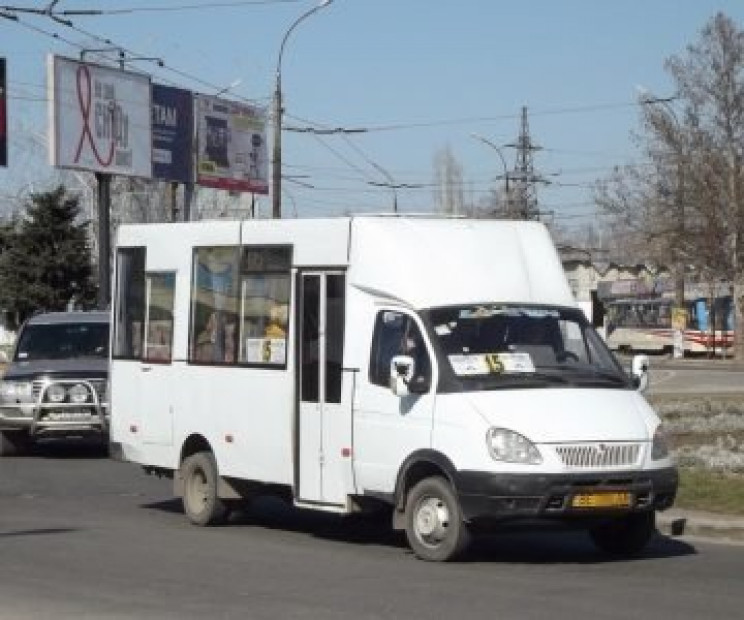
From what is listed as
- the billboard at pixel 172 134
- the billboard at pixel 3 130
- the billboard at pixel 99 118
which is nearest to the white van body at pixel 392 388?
the billboard at pixel 3 130

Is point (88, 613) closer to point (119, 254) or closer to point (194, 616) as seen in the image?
point (194, 616)

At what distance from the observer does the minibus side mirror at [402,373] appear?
1194 centimetres

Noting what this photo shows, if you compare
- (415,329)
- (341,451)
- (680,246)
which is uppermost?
(680,246)

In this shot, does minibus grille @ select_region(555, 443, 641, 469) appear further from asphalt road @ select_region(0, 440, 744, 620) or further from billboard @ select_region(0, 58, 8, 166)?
billboard @ select_region(0, 58, 8, 166)

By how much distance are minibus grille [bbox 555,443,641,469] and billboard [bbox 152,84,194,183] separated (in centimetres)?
3467

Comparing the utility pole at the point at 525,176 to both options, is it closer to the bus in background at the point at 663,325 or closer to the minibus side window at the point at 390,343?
the bus in background at the point at 663,325

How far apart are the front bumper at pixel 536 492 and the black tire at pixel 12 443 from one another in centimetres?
1307

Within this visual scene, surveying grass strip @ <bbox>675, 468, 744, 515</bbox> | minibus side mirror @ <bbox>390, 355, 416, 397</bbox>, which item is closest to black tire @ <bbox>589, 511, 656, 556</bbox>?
minibus side mirror @ <bbox>390, 355, 416, 397</bbox>

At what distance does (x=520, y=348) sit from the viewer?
12250 millimetres

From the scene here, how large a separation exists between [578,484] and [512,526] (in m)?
0.94

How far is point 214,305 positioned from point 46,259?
42.4 metres

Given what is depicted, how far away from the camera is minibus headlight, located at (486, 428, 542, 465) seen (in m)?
11.3

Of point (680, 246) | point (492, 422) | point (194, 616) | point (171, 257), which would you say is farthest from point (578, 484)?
point (680, 246)

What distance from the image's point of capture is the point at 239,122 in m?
50.4
